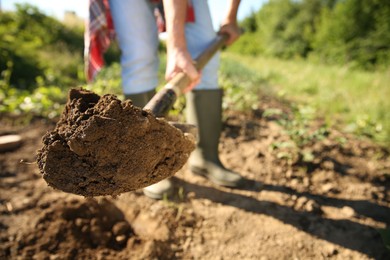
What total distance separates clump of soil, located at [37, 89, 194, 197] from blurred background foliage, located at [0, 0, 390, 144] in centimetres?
208

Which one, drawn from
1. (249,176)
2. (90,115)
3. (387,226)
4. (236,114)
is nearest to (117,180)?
(90,115)

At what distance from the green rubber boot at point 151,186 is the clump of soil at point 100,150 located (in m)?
0.74

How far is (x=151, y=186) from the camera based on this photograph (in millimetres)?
1757

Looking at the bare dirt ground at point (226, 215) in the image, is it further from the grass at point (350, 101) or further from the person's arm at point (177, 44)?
the person's arm at point (177, 44)

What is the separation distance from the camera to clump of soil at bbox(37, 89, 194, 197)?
928 mm

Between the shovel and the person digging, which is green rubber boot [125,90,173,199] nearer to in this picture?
the person digging

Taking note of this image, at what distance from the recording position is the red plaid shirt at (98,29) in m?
1.74

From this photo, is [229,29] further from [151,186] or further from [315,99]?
[315,99]

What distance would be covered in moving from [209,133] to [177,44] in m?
0.73

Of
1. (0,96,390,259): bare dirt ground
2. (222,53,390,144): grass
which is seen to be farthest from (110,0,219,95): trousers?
(222,53,390,144): grass

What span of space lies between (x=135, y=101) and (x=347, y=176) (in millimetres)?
1558

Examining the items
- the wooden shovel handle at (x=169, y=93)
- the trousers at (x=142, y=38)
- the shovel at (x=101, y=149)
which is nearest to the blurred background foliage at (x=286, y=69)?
the trousers at (x=142, y=38)

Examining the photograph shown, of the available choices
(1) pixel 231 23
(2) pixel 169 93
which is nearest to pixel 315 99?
(1) pixel 231 23

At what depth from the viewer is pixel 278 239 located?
1.51 meters
